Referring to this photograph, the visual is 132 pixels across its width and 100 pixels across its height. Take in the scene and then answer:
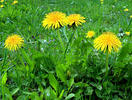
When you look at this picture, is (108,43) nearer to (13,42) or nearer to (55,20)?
(55,20)

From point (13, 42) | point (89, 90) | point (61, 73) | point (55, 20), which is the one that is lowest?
point (89, 90)

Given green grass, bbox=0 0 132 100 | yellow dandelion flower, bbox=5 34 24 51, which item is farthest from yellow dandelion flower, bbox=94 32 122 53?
yellow dandelion flower, bbox=5 34 24 51

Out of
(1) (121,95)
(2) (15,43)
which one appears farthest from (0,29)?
(1) (121,95)

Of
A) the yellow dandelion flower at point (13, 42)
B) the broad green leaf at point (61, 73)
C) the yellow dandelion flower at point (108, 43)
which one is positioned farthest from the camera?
the yellow dandelion flower at point (13, 42)

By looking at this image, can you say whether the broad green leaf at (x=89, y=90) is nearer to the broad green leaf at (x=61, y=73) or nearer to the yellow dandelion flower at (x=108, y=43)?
the broad green leaf at (x=61, y=73)

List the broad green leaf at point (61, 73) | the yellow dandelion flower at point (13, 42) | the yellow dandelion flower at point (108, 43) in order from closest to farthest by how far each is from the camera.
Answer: the yellow dandelion flower at point (108, 43), the broad green leaf at point (61, 73), the yellow dandelion flower at point (13, 42)

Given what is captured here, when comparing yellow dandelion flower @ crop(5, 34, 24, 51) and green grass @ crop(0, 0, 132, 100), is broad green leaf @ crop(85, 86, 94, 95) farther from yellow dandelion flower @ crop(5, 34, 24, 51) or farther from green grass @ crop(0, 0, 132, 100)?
yellow dandelion flower @ crop(5, 34, 24, 51)

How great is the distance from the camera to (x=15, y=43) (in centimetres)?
173

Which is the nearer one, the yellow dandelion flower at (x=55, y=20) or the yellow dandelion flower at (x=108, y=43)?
the yellow dandelion flower at (x=108, y=43)

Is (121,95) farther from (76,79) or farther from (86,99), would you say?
(76,79)

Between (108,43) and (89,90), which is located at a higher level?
(108,43)

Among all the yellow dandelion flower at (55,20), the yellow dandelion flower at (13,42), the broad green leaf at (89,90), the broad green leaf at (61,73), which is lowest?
the broad green leaf at (89,90)

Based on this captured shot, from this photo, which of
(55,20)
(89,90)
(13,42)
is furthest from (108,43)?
(13,42)

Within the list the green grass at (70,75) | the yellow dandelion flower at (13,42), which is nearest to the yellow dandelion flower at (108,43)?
the green grass at (70,75)
